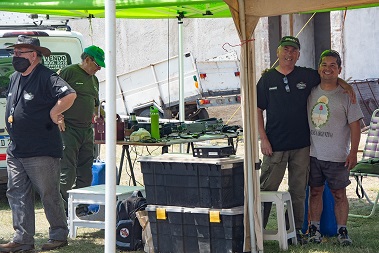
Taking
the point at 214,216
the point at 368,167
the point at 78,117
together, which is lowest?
the point at 214,216

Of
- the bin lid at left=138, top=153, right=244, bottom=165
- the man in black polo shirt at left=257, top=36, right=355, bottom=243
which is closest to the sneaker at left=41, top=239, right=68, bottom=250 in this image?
the bin lid at left=138, top=153, right=244, bottom=165

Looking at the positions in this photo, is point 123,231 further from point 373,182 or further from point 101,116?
point 373,182

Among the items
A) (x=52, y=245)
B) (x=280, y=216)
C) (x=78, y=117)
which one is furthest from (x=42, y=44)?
(x=280, y=216)

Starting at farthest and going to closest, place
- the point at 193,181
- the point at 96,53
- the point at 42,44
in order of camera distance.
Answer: the point at 42,44 → the point at 96,53 → the point at 193,181

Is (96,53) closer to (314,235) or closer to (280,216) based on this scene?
(280,216)

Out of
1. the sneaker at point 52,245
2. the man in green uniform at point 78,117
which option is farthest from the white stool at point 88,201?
the man in green uniform at point 78,117

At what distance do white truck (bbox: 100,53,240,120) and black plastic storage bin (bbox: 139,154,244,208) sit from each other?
10.2m

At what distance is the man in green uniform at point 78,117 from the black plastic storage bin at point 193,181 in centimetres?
180

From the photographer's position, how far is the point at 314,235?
299 inches

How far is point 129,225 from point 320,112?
6.75 ft

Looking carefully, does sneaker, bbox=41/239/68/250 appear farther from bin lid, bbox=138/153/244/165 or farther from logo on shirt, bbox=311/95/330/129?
logo on shirt, bbox=311/95/330/129

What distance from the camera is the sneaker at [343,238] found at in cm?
746

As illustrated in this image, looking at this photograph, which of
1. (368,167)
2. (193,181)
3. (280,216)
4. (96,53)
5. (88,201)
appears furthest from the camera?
(96,53)

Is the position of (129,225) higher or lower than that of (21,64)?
lower
